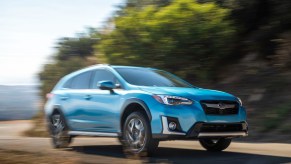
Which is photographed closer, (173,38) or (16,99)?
(173,38)

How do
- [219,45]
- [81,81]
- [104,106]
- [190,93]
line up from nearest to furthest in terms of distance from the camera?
[190,93] → [104,106] → [81,81] → [219,45]

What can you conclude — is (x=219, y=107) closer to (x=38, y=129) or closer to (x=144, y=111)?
(x=144, y=111)

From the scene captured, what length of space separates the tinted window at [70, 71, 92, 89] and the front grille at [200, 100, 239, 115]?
112 inches

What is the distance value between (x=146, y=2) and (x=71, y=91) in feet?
36.0

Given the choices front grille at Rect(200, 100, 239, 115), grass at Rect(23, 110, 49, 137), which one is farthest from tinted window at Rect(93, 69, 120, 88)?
grass at Rect(23, 110, 49, 137)

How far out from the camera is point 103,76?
10.2 meters

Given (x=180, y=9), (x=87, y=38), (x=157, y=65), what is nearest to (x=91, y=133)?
(x=157, y=65)

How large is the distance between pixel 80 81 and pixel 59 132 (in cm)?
116

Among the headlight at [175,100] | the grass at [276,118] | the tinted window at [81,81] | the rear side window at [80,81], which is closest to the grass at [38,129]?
the rear side window at [80,81]

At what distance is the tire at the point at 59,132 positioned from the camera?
11016 millimetres

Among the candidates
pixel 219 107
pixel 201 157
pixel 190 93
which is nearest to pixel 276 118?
pixel 201 157

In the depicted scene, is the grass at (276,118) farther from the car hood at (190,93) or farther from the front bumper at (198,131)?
the front bumper at (198,131)

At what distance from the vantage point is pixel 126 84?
940 cm

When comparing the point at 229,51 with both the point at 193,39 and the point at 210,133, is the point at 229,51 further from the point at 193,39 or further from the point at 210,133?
the point at 210,133
